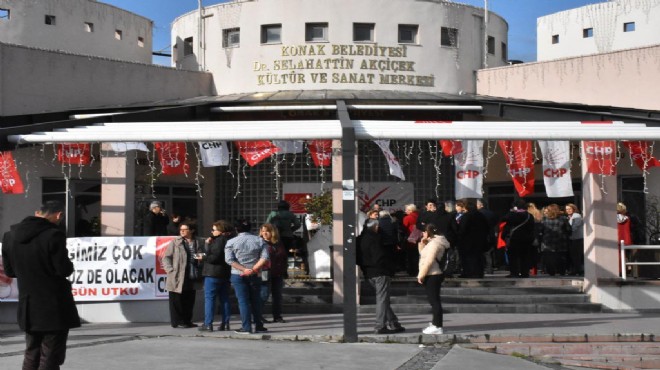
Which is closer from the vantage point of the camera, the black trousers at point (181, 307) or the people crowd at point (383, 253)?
the people crowd at point (383, 253)

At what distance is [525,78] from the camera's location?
23.9 meters

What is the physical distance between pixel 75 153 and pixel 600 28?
124 ft

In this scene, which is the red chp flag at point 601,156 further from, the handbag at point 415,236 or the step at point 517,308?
the handbag at point 415,236

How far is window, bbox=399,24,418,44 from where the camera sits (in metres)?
24.1

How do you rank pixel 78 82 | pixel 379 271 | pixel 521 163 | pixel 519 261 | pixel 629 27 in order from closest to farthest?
1. pixel 379 271
2. pixel 521 163
3. pixel 519 261
4. pixel 78 82
5. pixel 629 27

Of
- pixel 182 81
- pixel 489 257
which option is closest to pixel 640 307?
pixel 489 257

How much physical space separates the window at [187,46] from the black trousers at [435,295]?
14.9 meters

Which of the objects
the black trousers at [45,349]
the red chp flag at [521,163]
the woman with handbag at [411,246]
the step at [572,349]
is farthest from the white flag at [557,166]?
the black trousers at [45,349]

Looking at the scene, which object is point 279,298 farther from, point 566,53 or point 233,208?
point 566,53

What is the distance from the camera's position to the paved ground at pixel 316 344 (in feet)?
35.0

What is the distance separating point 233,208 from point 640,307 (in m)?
11.4

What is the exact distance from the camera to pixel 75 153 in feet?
54.2

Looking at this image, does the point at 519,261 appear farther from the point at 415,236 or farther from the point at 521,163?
the point at 521,163

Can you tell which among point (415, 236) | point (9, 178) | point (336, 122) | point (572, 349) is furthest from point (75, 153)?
point (572, 349)
